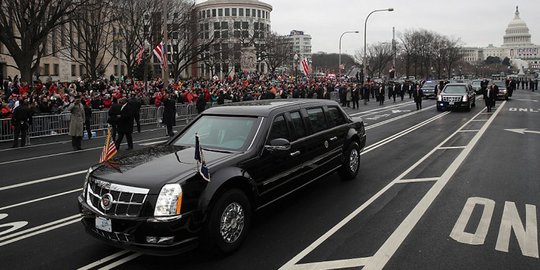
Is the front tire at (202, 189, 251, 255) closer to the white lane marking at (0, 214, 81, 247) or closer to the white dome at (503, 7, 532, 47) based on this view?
the white lane marking at (0, 214, 81, 247)

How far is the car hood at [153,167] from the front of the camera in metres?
4.58

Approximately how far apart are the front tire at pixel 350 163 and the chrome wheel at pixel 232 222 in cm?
365

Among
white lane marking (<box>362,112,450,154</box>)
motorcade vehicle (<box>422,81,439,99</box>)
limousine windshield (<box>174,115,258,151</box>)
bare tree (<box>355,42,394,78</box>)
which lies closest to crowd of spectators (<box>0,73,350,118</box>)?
white lane marking (<box>362,112,450,154</box>)

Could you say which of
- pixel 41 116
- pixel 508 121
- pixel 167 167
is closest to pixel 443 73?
pixel 508 121

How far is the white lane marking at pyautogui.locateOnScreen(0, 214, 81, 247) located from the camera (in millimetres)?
5626

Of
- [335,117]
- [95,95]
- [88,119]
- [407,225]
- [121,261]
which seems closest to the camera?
[121,261]

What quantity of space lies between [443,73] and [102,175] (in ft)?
390

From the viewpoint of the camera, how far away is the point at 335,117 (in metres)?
8.16

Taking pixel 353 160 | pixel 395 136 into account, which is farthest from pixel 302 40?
pixel 353 160

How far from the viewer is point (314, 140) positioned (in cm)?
700

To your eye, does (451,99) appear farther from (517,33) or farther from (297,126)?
(517,33)

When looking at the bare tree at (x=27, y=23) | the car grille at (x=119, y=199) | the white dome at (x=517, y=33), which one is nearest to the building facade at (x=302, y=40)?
the white dome at (x=517, y=33)

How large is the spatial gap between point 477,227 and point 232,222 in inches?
130

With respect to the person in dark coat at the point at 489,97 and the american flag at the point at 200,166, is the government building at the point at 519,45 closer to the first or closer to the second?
the person in dark coat at the point at 489,97
